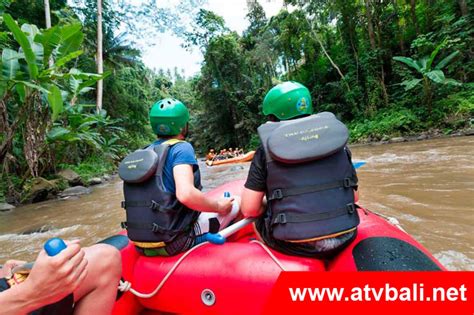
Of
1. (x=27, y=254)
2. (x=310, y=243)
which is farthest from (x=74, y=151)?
(x=310, y=243)

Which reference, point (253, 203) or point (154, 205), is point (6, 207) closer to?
point (154, 205)

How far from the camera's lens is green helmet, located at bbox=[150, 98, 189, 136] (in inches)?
67.3

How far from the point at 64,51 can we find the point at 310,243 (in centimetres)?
685

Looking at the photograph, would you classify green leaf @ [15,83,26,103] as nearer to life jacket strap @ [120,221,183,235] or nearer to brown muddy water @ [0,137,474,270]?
brown muddy water @ [0,137,474,270]

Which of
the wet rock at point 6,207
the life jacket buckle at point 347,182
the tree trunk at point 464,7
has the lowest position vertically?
the wet rock at point 6,207

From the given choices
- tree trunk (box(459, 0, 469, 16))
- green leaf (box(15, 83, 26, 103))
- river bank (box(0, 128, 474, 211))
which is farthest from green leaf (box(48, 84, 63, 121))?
tree trunk (box(459, 0, 469, 16))

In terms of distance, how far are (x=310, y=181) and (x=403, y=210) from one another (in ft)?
8.42

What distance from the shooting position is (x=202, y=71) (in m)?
22.3

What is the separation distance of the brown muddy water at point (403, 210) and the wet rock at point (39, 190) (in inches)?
15.4

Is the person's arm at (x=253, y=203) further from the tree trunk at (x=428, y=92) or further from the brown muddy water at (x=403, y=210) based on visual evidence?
the tree trunk at (x=428, y=92)

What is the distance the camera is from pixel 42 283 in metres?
0.76

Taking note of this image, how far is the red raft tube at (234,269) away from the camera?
1156 mm

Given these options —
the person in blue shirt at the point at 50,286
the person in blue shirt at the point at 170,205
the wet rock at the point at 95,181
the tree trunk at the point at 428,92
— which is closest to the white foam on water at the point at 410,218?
the person in blue shirt at the point at 170,205

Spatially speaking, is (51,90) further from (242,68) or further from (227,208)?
(242,68)
